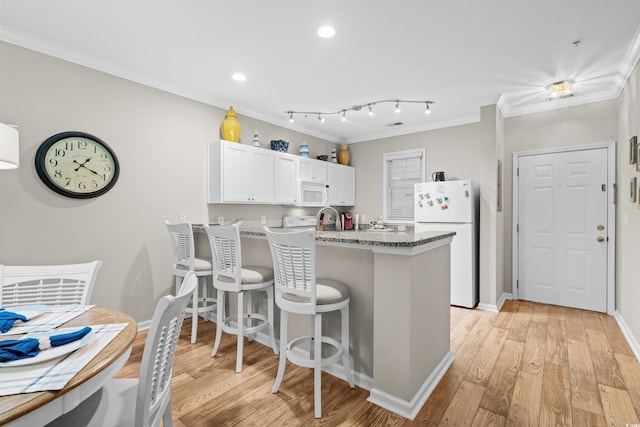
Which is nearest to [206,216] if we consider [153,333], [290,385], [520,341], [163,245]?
[163,245]

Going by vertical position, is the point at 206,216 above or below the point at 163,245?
above

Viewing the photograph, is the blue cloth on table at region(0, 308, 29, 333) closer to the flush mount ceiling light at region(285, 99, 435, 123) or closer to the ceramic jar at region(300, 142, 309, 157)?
the flush mount ceiling light at region(285, 99, 435, 123)

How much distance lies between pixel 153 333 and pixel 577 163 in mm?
4825

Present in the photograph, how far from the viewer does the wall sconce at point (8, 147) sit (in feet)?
5.46

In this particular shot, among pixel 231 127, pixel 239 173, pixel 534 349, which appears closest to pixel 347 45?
pixel 231 127

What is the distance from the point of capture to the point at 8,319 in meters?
1.17

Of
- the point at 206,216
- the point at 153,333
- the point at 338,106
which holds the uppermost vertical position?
the point at 338,106

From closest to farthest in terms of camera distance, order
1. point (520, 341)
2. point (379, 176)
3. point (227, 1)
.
Answer: point (227, 1)
point (520, 341)
point (379, 176)

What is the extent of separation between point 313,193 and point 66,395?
4343 millimetres

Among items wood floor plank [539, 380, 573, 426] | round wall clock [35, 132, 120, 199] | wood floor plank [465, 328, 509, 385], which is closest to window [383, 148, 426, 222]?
wood floor plank [465, 328, 509, 385]

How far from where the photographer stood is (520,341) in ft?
9.43

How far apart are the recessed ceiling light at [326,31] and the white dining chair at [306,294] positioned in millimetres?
1635

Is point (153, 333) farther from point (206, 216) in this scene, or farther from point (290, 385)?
point (206, 216)

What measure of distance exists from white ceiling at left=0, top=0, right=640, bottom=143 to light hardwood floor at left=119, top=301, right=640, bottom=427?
8.59 feet
